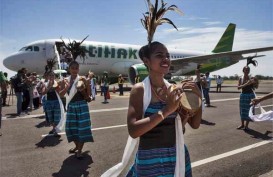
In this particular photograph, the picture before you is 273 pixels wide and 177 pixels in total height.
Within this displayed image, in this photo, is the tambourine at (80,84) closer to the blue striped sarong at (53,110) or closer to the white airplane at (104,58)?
the blue striped sarong at (53,110)

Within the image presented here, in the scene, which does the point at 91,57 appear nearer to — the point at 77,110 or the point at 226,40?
the point at 77,110

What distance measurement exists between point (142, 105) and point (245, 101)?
23.4ft

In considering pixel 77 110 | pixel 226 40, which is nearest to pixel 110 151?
pixel 77 110

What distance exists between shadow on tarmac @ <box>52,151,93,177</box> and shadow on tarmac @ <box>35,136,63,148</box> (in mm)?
1274

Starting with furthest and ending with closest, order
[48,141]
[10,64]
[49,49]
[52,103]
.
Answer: [49,49]
[10,64]
[52,103]
[48,141]

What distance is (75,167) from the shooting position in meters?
5.45

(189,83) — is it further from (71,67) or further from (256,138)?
(256,138)

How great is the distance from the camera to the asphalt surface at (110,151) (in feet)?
17.2

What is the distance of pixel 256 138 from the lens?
776 centimetres

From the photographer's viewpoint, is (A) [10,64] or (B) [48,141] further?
(A) [10,64]

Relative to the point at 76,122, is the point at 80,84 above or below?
above

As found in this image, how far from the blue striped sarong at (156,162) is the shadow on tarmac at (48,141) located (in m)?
5.16

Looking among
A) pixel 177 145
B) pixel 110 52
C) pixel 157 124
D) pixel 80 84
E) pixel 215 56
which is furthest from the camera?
pixel 110 52

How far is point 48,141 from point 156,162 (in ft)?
18.8
